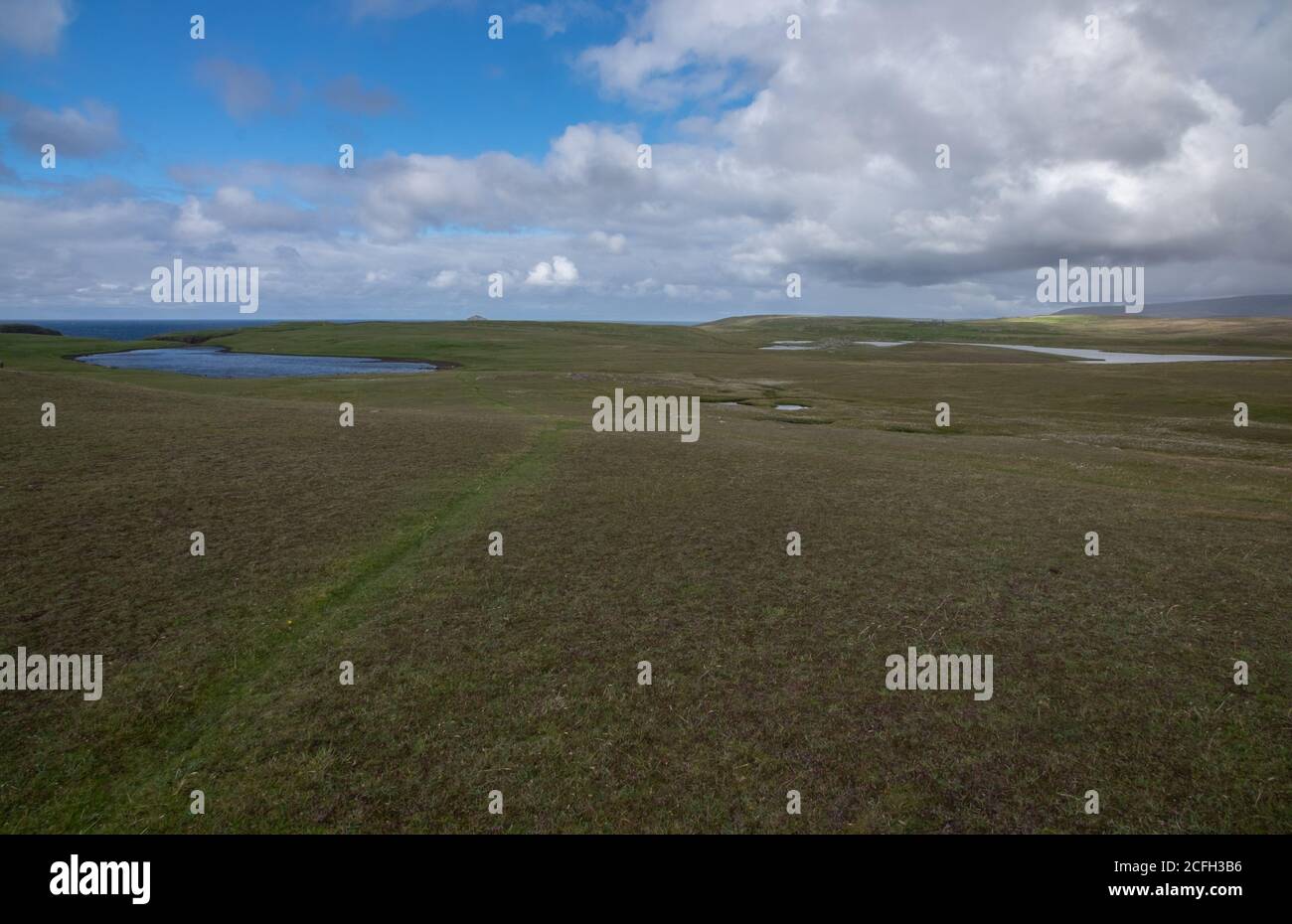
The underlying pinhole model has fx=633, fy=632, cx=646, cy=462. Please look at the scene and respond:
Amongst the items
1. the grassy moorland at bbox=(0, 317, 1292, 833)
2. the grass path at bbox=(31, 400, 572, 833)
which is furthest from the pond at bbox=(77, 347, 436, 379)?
the grass path at bbox=(31, 400, 572, 833)

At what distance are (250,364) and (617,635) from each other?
140 m

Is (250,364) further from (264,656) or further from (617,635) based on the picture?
(617,635)

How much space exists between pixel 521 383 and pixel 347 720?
77931 mm

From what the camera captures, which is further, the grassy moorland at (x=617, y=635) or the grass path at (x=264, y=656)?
the grassy moorland at (x=617, y=635)

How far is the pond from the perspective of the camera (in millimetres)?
112000

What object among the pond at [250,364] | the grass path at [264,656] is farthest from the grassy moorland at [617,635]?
the pond at [250,364]

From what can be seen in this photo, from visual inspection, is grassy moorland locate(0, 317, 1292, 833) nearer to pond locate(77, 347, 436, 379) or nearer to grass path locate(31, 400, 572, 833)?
grass path locate(31, 400, 572, 833)

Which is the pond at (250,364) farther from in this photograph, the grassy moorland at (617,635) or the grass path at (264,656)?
the grass path at (264,656)

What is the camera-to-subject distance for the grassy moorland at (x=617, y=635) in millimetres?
11156

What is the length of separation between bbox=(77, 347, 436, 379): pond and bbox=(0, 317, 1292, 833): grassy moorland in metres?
81.2

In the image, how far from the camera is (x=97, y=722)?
12.6 meters

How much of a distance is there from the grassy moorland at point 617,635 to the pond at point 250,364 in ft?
266
